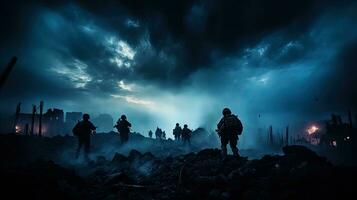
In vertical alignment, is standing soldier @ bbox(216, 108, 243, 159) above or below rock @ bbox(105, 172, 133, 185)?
above

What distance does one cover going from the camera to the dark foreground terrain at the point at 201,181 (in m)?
3.75

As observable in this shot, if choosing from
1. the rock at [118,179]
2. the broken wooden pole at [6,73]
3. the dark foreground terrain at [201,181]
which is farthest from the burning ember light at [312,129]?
the broken wooden pole at [6,73]

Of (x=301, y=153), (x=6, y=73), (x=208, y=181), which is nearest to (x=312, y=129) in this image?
(x=301, y=153)

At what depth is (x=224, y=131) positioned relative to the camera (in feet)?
30.9

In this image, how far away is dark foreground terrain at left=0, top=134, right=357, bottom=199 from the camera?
3754 millimetres

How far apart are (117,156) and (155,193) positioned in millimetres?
5849

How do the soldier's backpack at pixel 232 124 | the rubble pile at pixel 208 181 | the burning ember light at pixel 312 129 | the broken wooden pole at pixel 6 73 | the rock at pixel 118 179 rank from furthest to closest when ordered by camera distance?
the burning ember light at pixel 312 129 < the soldier's backpack at pixel 232 124 < the rock at pixel 118 179 < the broken wooden pole at pixel 6 73 < the rubble pile at pixel 208 181

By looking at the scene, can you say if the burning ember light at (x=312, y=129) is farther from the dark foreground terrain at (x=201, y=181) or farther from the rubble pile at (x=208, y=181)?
the rubble pile at (x=208, y=181)

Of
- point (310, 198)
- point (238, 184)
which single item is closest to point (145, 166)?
point (238, 184)

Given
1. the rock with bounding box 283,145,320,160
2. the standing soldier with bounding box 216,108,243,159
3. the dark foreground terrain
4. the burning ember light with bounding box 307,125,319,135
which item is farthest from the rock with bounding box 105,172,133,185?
the burning ember light with bounding box 307,125,319,135

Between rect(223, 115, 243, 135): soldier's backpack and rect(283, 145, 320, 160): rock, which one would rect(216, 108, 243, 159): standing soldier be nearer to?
rect(223, 115, 243, 135): soldier's backpack

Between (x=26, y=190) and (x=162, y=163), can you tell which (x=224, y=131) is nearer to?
(x=162, y=163)

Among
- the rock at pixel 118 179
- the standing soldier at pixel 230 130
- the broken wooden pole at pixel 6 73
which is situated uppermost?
the broken wooden pole at pixel 6 73

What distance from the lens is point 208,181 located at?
5840 mm
